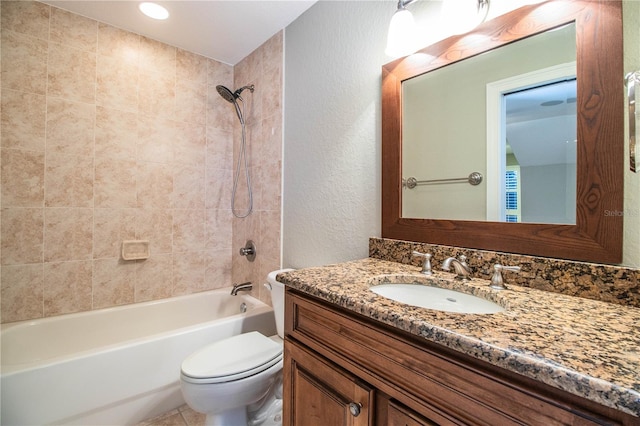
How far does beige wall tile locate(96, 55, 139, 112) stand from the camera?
185 centimetres

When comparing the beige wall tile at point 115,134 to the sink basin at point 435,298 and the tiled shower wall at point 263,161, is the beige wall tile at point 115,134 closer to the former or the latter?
Result: the tiled shower wall at point 263,161

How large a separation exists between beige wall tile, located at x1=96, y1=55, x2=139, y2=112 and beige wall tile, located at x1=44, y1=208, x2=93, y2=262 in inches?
30.3

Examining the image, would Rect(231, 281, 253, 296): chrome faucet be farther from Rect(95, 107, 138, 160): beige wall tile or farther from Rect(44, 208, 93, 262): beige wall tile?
Rect(95, 107, 138, 160): beige wall tile

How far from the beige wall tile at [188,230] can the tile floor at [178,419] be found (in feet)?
3.53

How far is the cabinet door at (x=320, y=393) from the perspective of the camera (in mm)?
667

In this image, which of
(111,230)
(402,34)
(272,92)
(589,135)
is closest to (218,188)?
(111,230)

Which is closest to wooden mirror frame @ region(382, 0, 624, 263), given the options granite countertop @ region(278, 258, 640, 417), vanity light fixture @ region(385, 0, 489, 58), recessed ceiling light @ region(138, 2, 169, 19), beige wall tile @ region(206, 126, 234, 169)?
granite countertop @ region(278, 258, 640, 417)

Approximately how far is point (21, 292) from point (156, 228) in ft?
2.59

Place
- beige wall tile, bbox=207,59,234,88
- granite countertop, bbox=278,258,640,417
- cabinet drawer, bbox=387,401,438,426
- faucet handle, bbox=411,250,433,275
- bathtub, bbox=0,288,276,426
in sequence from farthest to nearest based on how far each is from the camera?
1. beige wall tile, bbox=207,59,234,88
2. bathtub, bbox=0,288,276,426
3. faucet handle, bbox=411,250,433,275
4. cabinet drawer, bbox=387,401,438,426
5. granite countertop, bbox=278,258,640,417

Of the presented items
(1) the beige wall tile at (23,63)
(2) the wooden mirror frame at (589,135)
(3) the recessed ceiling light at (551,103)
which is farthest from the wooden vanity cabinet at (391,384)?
(1) the beige wall tile at (23,63)

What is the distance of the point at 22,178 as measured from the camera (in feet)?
5.34

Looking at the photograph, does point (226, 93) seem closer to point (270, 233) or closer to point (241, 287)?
point (270, 233)

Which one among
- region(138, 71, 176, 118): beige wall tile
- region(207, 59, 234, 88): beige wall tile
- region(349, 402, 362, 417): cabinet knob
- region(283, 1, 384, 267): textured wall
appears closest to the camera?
region(349, 402, 362, 417): cabinet knob

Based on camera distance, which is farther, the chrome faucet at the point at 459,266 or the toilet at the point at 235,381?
the toilet at the point at 235,381
